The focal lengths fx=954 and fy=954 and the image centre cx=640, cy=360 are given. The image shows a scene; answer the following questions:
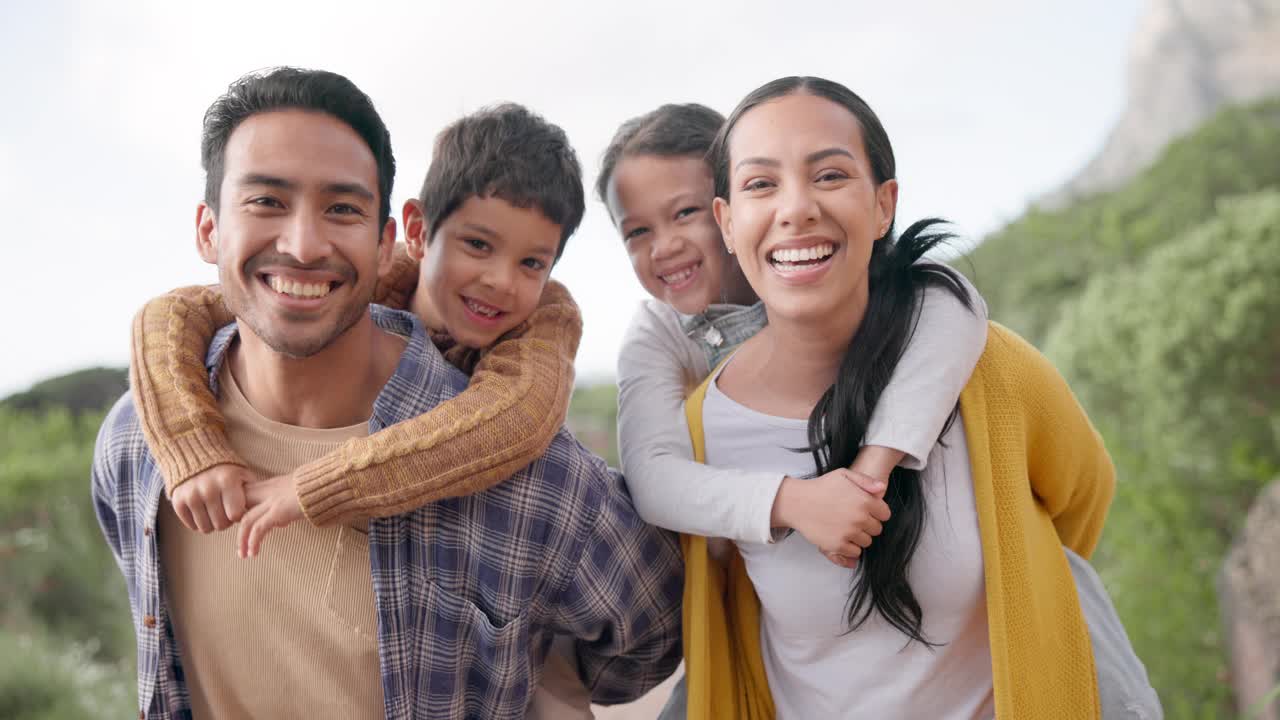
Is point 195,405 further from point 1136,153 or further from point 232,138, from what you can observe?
point 1136,153

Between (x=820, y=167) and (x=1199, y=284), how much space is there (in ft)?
7.34

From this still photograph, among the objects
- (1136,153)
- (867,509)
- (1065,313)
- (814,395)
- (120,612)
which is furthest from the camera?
(1136,153)

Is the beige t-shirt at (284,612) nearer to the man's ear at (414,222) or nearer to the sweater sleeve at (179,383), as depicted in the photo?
the sweater sleeve at (179,383)

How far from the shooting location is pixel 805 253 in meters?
1.45

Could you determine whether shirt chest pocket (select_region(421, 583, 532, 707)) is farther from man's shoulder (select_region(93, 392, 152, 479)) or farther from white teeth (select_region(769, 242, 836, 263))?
white teeth (select_region(769, 242, 836, 263))

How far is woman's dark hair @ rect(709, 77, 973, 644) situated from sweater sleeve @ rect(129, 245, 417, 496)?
2.96ft

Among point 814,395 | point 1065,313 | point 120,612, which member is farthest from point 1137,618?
point 120,612

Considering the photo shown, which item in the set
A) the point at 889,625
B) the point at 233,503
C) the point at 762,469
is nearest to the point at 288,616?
the point at 233,503

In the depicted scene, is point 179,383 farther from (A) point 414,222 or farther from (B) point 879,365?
(B) point 879,365

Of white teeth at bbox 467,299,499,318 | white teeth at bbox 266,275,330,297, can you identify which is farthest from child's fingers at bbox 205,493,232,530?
white teeth at bbox 467,299,499,318

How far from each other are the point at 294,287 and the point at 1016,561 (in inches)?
45.3

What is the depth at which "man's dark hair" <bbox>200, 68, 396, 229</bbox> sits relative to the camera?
1443 millimetres

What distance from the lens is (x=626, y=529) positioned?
159cm

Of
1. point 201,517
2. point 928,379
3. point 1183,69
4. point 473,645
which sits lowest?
point 473,645
